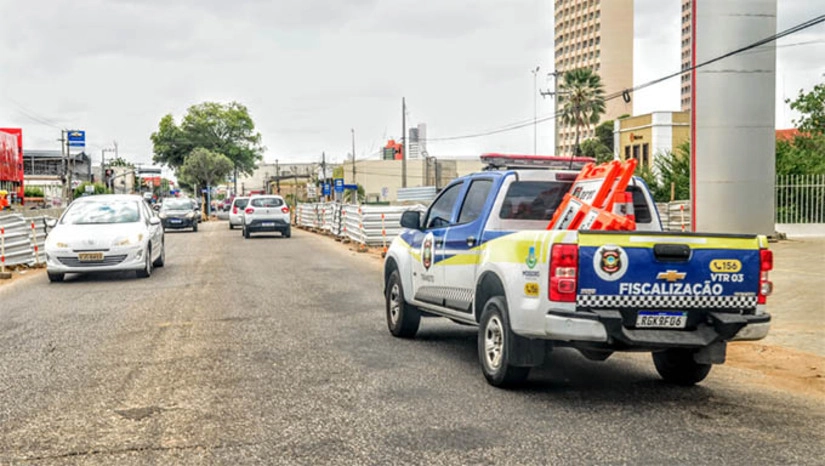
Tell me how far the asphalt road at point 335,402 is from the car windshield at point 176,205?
103 ft

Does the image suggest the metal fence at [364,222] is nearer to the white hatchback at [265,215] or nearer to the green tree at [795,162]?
the white hatchback at [265,215]

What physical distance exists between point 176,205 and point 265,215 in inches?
404

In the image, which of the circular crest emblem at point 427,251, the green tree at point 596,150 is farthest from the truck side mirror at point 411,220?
the green tree at point 596,150

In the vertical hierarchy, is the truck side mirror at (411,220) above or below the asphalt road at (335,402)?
above

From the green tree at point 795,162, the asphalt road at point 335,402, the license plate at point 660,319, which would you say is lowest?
the asphalt road at point 335,402

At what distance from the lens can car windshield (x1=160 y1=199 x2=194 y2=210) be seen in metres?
42.1

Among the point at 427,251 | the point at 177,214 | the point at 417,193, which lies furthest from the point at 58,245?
the point at 417,193

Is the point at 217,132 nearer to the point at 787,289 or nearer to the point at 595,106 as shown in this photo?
the point at 595,106

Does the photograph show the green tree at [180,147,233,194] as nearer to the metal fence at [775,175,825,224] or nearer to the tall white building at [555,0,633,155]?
the tall white building at [555,0,633,155]

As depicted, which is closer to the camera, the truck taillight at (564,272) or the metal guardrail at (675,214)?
the truck taillight at (564,272)

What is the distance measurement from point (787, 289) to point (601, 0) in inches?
5471

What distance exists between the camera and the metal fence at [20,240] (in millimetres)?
18969

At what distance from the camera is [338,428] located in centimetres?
577

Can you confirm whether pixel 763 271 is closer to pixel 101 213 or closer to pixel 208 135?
pixel 101 213
